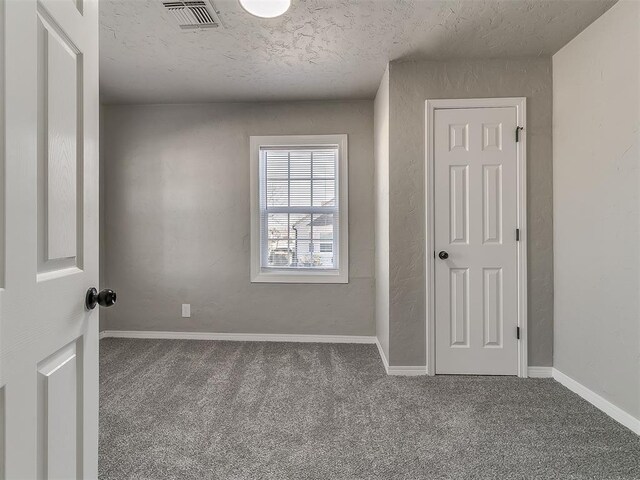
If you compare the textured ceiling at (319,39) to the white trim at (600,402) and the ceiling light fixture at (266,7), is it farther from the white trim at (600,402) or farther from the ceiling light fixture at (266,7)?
the white trim at (600,402)

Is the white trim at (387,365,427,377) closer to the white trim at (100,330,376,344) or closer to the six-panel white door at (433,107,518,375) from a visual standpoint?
the six-panel white door at (433,107,518,375)

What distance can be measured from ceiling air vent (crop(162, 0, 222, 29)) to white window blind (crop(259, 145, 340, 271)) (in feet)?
4.60

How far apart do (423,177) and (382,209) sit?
0.46 metres

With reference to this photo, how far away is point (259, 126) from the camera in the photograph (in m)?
3.49

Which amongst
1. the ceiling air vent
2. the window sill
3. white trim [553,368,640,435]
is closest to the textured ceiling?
the ceiling air vent

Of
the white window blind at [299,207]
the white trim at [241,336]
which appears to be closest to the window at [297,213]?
the white window blind at [299,207]

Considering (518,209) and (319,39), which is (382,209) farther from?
(319,39)

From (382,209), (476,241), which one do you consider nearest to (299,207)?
(382,209)

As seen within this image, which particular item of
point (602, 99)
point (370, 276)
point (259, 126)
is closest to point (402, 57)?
point (602, 99)

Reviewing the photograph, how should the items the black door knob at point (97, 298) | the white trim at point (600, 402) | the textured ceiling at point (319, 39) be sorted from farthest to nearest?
1. the textured ceiling at point (319, 39)
2. the white trim at point (600, 402)
3. the black door knob at point (97, 298)

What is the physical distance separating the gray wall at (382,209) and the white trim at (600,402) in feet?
4.09

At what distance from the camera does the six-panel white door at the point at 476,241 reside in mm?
2590

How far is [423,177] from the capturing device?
2.63 meters

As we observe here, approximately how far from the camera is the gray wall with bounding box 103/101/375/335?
3453 mm
